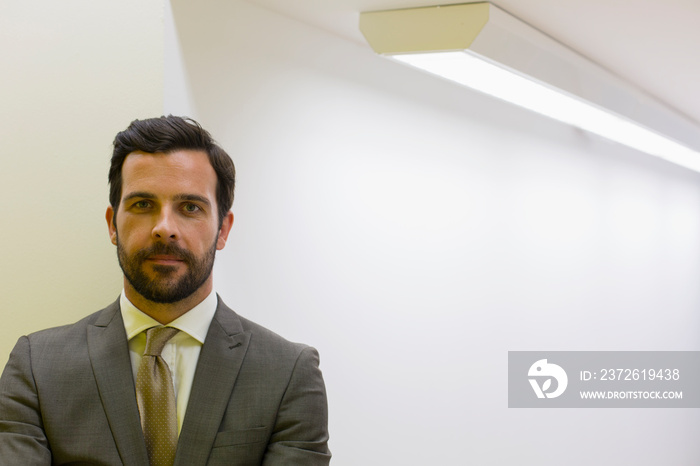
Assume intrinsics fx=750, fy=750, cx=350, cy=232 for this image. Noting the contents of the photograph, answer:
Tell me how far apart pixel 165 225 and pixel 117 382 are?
→ 0.39m

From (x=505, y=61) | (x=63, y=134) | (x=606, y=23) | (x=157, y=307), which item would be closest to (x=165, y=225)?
(x=157, y=307)

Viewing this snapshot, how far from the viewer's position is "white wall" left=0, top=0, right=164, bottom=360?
2.20 meters

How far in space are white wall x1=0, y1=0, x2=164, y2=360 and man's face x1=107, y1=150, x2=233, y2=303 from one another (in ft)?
1.23

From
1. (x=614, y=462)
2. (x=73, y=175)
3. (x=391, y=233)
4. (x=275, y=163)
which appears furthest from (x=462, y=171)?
(x=614, y=462)

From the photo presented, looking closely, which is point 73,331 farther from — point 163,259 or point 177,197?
point 177,197

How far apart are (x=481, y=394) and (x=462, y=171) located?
1216 mm

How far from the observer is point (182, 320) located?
1891mm

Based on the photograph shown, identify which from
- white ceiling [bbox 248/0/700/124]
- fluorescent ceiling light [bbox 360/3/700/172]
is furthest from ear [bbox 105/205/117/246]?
fluorescent ceiling light [bbox 360/3/700/172]

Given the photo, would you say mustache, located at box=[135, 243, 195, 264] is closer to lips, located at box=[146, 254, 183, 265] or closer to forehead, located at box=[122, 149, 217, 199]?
lips, located at box=[146, 254, 183, 265]

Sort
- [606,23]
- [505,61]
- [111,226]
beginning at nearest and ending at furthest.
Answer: [111,226], [505,61], [606,23]

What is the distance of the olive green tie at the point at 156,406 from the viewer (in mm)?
1773

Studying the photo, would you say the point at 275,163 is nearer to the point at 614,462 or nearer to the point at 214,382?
the point at 214,382

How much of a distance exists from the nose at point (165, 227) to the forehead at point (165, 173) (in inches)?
2.0

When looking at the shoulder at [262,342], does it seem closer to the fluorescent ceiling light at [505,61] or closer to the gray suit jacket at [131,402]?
the gray suit jacket at [131,402]
